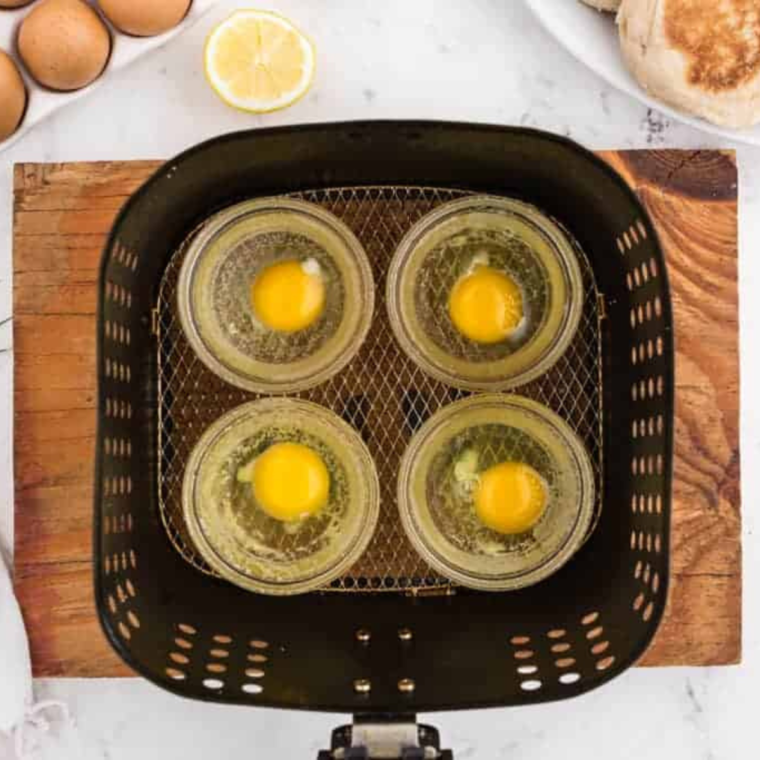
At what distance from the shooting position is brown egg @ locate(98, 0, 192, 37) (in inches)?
34.7

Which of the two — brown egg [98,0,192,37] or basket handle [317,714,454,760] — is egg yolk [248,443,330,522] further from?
brown egg [98,0,192,37]

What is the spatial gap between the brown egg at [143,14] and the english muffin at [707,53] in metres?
0.39

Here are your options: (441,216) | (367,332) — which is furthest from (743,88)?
(367,332)

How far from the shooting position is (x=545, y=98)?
959mm

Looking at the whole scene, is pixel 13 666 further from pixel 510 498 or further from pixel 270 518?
pixel 510 498

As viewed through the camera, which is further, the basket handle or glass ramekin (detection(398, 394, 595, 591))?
glass ramekin (detection(398, 394, 595, 591))

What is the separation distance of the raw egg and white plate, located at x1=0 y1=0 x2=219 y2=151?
37 centimetres

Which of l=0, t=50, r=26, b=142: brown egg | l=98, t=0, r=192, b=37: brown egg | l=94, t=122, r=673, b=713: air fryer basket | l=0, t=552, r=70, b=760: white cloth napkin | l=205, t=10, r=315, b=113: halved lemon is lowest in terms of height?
l=0, t=552, r=70, b=760: white cloth napkin

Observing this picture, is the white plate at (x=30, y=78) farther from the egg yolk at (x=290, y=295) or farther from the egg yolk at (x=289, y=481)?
the egg yolk at (x=289, y=481)

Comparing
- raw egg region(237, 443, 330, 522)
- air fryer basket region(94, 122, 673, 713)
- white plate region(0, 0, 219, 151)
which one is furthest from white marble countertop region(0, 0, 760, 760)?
raw egg region(237, 443, 330, 522)

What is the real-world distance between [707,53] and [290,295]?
16.2 inches

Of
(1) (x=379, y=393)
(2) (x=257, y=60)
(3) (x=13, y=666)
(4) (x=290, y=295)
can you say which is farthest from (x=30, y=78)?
(3) (x=13, y=666)

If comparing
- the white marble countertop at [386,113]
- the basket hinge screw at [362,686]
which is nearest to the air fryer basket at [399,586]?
the basket hinge screw at [362,686]

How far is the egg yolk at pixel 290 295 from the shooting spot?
852 mm
